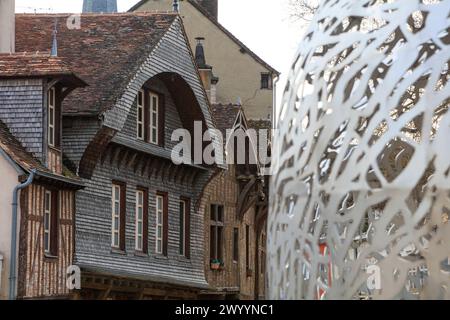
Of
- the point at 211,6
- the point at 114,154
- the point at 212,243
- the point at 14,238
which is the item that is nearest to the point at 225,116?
the point at 212,243

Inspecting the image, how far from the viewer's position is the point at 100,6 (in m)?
57.8

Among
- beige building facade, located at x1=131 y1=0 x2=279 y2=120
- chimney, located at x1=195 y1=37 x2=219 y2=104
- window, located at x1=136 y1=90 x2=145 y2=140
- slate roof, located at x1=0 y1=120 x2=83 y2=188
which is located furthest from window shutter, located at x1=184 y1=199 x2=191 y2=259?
beige building facade, located at x1=131 y1=0 x2=279 y2=120

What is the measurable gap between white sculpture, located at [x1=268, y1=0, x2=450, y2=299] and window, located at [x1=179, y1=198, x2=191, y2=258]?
86.5 feet

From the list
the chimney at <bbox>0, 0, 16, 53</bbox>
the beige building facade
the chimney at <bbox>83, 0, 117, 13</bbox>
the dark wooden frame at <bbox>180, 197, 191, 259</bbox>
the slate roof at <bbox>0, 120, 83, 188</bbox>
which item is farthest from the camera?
the chimney at <bbox>83, 0, 117, 13</bbox>

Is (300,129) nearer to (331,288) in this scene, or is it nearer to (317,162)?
(317,162)

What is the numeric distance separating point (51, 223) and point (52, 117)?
7.16ft

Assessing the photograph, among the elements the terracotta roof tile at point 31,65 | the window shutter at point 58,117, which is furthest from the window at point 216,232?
the terracotta roof tile at point 31,65

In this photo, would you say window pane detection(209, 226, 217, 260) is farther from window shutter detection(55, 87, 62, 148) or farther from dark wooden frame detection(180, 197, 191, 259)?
window shutter detection(55, 87, 62, 148)

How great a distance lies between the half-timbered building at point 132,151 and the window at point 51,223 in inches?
46.7

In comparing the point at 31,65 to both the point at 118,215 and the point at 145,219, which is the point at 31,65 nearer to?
the point at 118,215

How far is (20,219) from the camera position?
2864 cm

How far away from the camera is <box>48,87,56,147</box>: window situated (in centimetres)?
3051

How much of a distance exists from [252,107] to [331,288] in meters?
43.1

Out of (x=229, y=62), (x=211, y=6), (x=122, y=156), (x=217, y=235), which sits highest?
(x=211, y=6)
